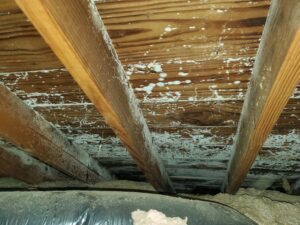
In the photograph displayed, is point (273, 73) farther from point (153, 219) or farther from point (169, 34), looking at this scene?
point (153, 219)

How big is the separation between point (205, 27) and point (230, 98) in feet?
1.35

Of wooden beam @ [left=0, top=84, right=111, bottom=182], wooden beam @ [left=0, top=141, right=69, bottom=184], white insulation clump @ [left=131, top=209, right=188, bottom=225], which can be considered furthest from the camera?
wooden beam @ [left=0, top=141, right=69, bottom=184]

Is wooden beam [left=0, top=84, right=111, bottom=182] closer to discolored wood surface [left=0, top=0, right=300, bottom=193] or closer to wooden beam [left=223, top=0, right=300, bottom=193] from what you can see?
discolored wood surface [left=0, top=0, right=300, bottom=193]

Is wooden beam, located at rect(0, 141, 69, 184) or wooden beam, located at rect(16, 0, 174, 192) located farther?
wooden beam, located at rect(0, 141, 69, 184)

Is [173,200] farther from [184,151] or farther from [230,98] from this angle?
[184,151]

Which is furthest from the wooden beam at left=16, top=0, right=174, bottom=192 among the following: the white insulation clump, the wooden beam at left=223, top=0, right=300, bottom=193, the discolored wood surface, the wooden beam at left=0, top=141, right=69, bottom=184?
the wooden beam at left=0, top=141, right=69, bottom=184

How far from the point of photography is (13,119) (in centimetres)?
131

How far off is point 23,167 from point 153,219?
1415 millimetres

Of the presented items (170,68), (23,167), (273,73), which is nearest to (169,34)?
(170,68)

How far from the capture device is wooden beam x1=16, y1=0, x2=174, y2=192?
661 mm

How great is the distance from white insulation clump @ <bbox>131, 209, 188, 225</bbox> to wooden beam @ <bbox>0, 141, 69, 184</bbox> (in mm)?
1193

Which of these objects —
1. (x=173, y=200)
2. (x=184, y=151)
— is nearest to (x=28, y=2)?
(x=173, y=200)

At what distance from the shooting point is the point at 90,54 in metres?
0.82

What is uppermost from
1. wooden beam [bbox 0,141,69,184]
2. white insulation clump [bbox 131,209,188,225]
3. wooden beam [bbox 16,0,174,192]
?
wooden beam [bbox 16,0,174,192]
